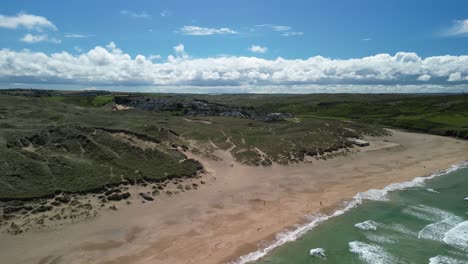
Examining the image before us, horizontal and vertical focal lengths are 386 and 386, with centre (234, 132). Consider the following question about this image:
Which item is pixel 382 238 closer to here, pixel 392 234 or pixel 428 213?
pixel 392 234

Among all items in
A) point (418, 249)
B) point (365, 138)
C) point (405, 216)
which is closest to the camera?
point (418, 249)

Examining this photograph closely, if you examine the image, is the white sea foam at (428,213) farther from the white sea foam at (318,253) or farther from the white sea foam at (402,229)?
the white sea foam at (318,253)

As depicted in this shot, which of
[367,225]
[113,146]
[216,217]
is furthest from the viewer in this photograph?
[113,146]

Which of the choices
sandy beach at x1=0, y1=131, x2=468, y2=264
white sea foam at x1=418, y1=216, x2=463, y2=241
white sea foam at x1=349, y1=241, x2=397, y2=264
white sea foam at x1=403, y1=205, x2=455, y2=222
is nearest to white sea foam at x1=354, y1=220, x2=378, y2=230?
white sea foam at x1=349, y1=241, x2=397, y2=264

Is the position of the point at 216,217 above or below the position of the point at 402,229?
above

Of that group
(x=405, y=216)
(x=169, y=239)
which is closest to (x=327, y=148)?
(x=405, y=216)

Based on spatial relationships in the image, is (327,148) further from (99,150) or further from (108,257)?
(108,257)

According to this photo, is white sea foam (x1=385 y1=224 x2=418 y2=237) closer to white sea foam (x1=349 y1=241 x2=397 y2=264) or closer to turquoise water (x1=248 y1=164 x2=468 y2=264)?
turquoise water (x1=248 y1=164 x2=468 y2=264)

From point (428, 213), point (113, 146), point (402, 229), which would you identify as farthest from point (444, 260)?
point (113, 146)
